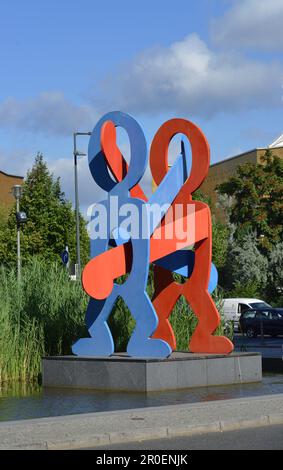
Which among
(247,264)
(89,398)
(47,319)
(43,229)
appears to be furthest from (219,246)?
(89,398)

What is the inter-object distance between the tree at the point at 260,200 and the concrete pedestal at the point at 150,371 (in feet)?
139

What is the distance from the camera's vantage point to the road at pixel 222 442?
971cm

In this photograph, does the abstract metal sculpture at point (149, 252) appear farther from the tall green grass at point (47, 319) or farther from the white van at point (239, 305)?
the white van at point (239, 305)

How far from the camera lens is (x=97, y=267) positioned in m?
16.5

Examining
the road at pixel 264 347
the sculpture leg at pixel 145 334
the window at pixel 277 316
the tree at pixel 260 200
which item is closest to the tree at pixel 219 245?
the tree at pixel 260 200

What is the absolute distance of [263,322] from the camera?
134ft

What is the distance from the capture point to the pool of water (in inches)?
525

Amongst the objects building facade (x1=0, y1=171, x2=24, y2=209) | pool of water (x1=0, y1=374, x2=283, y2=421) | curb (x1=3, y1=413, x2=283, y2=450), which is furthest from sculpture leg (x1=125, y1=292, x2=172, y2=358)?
building facade (x1=0, y1=171, x2=24, y2=209)

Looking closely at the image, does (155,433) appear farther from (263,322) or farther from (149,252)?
(263,322)

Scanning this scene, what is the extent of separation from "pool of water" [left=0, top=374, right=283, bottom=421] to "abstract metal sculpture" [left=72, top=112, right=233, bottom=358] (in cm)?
104

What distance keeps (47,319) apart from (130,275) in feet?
8.52
